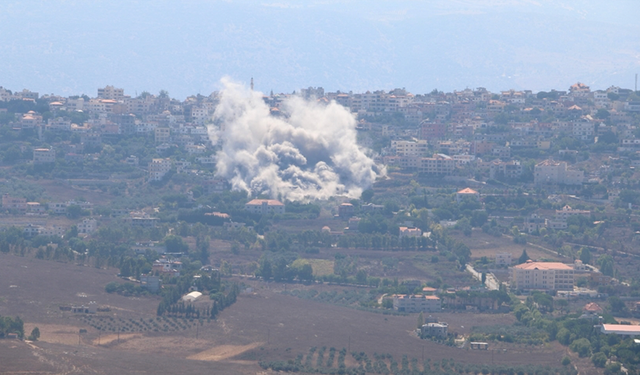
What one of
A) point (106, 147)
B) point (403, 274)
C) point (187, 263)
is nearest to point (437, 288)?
point (403, 274)

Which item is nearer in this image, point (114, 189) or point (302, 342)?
point (302, 342)

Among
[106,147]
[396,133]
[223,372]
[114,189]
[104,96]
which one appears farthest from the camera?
[104,96]

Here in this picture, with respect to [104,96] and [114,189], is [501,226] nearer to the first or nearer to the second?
[114,189]

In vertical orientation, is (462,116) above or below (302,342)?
above

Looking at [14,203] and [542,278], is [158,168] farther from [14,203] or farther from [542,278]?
[542,278]

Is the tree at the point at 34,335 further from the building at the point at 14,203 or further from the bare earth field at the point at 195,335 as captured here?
the building at the point at 14,203

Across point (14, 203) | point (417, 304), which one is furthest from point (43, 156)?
point (417, 304)

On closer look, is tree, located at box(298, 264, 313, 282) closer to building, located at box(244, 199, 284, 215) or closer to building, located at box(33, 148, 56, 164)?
building, located at box(244, 199, 284, 215)
